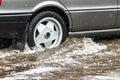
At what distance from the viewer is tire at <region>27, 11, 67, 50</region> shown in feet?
26.1

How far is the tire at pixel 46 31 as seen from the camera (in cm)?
796

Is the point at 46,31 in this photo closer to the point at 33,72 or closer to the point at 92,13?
the point at 92,13

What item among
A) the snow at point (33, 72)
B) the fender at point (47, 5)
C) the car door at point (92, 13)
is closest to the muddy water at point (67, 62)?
the snow at point (33, 72)

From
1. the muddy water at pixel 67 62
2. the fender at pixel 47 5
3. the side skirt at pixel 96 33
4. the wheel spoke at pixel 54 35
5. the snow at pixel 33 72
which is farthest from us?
the side skirt at pixel 96 33

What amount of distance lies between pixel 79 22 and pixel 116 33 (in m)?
1.14

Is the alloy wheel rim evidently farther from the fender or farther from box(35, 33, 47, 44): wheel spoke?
the fender

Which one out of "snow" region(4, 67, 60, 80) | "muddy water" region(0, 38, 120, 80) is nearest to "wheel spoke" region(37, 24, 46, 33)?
"muddy water" region(0, 38, 120, 80)

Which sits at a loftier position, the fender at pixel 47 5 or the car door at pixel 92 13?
the fender at pixel 47 5

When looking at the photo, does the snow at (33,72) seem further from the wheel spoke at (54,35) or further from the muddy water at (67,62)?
→ the wheel spoke at (54,35)

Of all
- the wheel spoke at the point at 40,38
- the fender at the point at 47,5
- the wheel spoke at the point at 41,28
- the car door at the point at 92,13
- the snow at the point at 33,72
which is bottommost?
the snow at the point at 33,72

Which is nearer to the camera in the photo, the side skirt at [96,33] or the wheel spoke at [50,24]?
the wheel spoke at [50,24]

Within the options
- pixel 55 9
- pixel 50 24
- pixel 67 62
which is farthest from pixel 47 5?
pixel 67 62

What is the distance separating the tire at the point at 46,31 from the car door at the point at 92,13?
10.7 inches

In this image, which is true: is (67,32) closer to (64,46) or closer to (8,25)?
(64,46)
